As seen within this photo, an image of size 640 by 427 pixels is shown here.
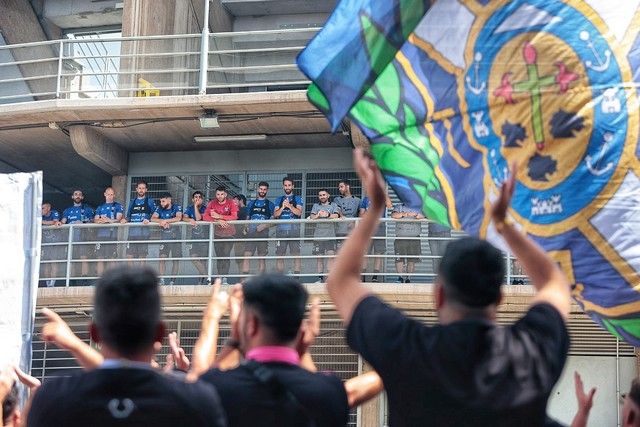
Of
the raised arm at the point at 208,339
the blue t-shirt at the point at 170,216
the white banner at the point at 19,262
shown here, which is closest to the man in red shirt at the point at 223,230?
the blue t-shirt at the point at 170,216

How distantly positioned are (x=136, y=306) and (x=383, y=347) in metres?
0.76

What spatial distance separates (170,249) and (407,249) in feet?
11.7

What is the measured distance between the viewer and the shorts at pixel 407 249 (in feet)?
55.9

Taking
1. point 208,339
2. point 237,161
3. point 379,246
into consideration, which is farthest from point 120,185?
point 208,339

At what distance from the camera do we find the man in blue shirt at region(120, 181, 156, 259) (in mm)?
17734

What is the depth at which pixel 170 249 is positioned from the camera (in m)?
17.8

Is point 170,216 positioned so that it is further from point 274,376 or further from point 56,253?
point 274,376

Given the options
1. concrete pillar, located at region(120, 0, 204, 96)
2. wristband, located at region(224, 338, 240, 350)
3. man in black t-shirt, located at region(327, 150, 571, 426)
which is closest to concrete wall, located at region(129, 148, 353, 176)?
concrete pillar, located at region(120, 0, 204, 96)

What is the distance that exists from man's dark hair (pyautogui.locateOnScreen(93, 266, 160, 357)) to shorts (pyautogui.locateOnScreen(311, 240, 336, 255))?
13.6 m

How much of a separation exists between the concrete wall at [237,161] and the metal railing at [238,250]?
3981mm

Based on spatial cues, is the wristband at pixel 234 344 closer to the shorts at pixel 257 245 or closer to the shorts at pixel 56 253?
the shorts at pixel 257 245

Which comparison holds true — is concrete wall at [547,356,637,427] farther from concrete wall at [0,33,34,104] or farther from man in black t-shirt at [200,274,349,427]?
man in black t-shirt at [200,274,349,427]

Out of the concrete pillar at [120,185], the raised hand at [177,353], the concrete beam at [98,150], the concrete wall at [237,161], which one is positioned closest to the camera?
the raised hand at [177,353]

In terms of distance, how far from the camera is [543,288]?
387 cm
